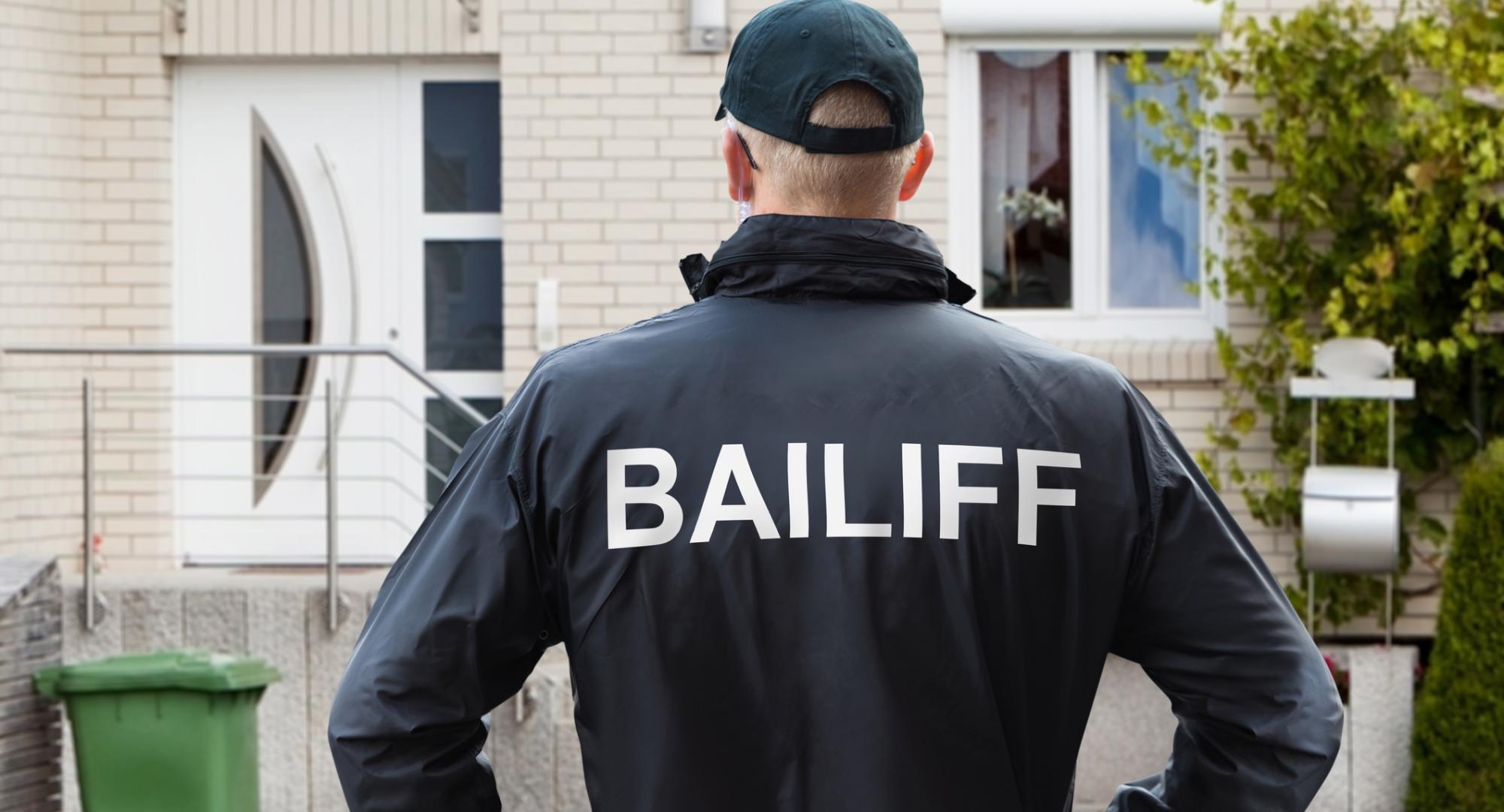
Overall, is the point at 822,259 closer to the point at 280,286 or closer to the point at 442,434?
the point at 442,434

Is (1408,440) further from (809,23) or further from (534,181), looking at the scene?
(809,23)

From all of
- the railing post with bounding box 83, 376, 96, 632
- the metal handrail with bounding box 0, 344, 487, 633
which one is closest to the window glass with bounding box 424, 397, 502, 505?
the metal handrail with bounding box 0, 344, 487, 633

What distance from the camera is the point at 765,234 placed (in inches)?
58.5

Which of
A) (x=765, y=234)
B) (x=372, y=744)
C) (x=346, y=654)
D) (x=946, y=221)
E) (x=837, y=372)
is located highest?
(x=946, y=221)

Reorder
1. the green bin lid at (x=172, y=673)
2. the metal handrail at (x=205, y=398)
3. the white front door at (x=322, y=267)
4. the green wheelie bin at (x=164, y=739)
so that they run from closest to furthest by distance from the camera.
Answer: the green bin lid at (x=172, y=673)
the green wheelie bin at (x=164, y=739)
the metal handrail at (x=205, y=398)
the white front door at (x=322, y=267)

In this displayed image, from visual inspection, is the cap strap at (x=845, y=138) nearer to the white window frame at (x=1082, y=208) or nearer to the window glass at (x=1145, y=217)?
the white window frame at (x=1082, y=208)

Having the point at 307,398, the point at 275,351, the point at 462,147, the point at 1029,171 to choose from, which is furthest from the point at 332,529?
the point at 1029,171

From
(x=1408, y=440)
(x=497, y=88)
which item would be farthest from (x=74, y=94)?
(x=1408, y=440)

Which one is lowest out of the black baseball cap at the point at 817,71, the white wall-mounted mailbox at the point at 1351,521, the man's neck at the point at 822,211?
the white wall-mounted mailbox at the point at 1351,521

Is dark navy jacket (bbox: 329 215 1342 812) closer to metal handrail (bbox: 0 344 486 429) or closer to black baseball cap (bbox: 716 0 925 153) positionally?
black baseball cap (bbox: 716 0 925 153)

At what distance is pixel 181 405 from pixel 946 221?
10.5 ft

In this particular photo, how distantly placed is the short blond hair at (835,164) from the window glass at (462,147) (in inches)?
212

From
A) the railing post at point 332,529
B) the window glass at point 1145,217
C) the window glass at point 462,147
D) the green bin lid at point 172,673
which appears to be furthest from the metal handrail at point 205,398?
the window glass at point 1145,217

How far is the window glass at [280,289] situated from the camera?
22.1ft
